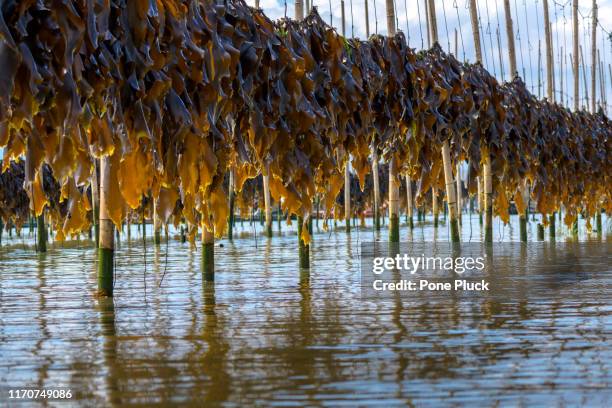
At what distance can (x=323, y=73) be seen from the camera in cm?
819

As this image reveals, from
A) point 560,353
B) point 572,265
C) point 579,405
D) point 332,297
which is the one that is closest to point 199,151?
point 332,297

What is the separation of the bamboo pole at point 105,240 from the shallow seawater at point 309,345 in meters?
0.18

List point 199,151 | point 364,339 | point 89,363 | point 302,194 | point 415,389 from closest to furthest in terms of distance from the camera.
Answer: point 415,389 < point 89,363 < point 364,339 < point 199,151 < point 302,194

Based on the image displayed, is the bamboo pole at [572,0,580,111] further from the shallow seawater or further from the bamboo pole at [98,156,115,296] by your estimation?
the bamboo pole at [98,156,115,296]

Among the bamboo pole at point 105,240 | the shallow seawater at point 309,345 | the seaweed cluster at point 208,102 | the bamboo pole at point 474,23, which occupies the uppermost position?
the bamboo pole at point 474,23

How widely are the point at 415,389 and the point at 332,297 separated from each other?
3.73 metres

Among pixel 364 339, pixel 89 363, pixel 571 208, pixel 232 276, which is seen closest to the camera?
pixel 89 363

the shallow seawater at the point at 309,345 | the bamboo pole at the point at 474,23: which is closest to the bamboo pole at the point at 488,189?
the bamboo pole at the point at 474,23

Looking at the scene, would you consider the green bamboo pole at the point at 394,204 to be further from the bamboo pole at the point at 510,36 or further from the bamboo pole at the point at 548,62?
the bamboo pole at the point at 548,62

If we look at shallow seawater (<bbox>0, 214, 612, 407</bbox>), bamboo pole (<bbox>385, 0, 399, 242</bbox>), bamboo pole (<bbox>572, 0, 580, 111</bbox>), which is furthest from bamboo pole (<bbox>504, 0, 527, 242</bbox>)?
shallow seawater (<bbox>0, 214, 612, 407</bbox>)

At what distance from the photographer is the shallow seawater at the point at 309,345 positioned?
3.70m

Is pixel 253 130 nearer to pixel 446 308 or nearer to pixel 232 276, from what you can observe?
pixel 446 308

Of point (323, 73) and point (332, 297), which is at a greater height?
point (323, 73)

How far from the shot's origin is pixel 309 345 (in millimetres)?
4871
